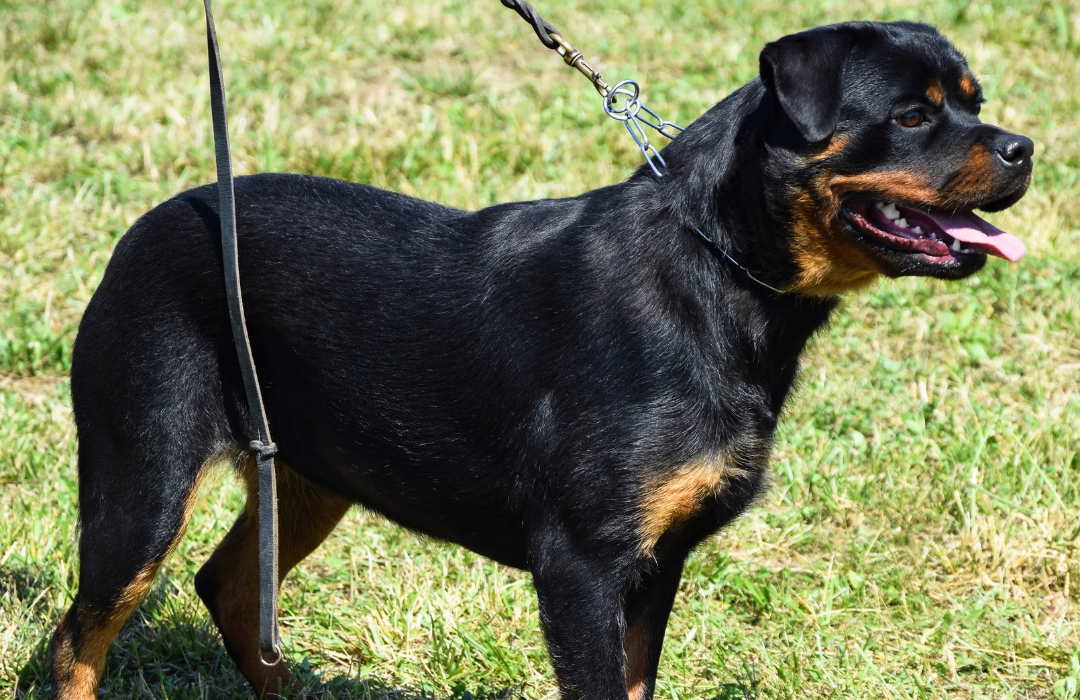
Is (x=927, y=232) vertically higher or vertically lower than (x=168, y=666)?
higher

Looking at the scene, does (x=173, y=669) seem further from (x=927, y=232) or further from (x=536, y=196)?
(x=536, y=196)

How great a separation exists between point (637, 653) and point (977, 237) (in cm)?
166

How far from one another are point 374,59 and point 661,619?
636cm

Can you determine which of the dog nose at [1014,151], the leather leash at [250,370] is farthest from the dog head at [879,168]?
the leather leash at [250,370]

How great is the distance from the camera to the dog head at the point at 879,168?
333 cm

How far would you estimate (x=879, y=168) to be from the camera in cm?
335

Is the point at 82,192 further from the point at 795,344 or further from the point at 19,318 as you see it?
the point at 795,344

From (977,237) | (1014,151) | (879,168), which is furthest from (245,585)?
(1014,151)

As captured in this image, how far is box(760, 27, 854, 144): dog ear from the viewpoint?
3242 millimetres

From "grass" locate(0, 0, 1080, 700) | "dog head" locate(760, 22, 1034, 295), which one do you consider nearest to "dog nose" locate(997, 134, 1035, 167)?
"dog head" locate(760, 22, 1034, 295)

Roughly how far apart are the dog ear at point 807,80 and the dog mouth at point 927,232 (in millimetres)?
277

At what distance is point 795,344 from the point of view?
353 centimetres

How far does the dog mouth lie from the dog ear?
277mm

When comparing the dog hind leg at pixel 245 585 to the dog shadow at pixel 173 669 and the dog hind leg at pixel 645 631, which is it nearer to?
the dog shadow at pixel 173 669
